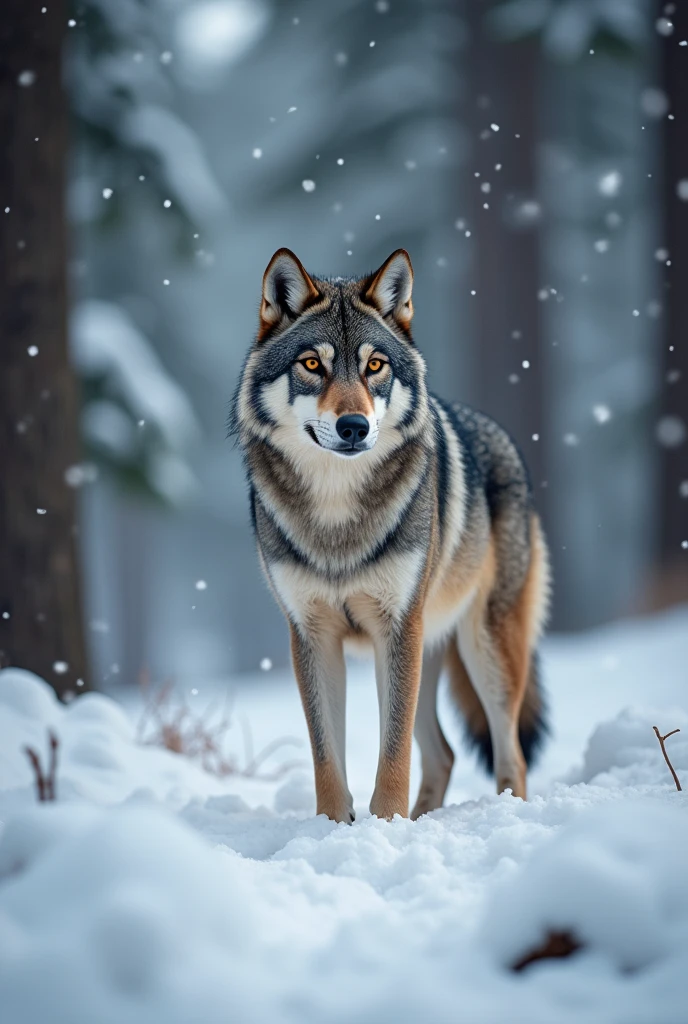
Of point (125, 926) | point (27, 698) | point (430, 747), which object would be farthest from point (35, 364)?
point (125, 926)

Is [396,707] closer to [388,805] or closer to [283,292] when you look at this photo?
[388,805]

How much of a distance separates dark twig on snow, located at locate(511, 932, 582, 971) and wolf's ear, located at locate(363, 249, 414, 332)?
7.71 ft

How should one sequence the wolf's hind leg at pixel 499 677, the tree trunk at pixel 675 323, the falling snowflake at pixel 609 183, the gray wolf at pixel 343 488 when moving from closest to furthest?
the gray wolf at pixel 343 488 < the wolf's hind leg at pixel 499 677 < the tree trunk at pixel 675 323 < the falling snowflake at pixel 609 183

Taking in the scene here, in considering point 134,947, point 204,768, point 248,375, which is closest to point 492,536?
point 248,375

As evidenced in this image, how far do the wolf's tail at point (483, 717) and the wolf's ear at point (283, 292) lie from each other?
186 centimetres

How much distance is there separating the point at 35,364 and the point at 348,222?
9.72 metres

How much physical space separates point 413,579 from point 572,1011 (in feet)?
6.06

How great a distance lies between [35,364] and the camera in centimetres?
538

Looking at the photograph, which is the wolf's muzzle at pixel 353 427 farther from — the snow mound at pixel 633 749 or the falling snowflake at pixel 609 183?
the falling snowflake at pixel 609 183

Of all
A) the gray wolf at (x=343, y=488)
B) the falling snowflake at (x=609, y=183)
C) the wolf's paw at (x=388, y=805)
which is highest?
the falling snowflake at (x=609, y=183)

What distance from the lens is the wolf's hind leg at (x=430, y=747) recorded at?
428 cm

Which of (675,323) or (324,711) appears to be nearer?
(324,711)

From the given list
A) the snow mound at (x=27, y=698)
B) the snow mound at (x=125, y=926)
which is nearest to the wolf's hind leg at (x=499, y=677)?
the snow mound at (x=27, y=698)

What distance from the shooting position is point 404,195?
498 inches
